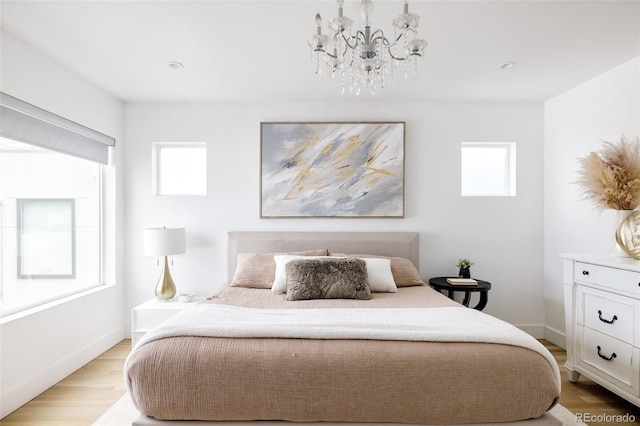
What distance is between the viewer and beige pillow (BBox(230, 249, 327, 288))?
10.1ft

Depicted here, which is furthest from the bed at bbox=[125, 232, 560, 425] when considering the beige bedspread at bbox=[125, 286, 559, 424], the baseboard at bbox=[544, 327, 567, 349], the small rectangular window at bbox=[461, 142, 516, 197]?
the small rectangular window at bbox=[461, 142, 516, 197]

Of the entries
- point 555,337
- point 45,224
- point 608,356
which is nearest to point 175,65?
point 45,224

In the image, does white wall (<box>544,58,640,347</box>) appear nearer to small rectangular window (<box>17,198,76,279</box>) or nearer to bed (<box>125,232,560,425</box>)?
bed (<box>125,232,560,425</box>)

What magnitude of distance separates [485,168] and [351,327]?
2790 millimetres

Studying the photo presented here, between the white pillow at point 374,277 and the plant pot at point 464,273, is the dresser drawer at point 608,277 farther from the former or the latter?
the white pillow at point 374,277

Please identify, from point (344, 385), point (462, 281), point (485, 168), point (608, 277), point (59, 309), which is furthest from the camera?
point (485, 168)

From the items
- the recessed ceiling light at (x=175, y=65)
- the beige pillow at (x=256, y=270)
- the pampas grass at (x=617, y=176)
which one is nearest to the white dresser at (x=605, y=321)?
the pampas grass at (x=617, y=176)

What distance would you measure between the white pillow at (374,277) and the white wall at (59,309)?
166cm

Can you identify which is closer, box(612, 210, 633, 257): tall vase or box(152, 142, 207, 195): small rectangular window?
box(612, 210, 633, 257): tall vase

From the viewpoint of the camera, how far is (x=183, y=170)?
3.89m

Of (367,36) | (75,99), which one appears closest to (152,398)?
(367,36)

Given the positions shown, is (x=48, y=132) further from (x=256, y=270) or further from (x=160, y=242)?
(x=256, y=270)

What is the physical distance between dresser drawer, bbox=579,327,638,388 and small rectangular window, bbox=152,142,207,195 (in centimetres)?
361

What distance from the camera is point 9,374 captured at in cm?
231
